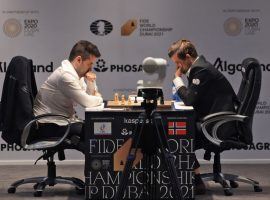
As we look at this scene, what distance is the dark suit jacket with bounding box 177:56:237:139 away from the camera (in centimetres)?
511

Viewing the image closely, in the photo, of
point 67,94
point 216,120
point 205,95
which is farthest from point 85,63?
point 216,120

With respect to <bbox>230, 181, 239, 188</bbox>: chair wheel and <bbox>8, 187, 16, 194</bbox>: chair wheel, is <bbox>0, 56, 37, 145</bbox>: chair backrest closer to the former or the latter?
<bbox>8, 187, 16, 194</bbox>: chair wheel

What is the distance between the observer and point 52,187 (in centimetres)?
545

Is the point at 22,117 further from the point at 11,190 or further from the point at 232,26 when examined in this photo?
the point at 232,26

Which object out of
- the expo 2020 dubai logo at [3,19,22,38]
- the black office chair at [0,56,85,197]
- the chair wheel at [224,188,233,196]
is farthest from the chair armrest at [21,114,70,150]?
the expo 2020 dubai logo at [3,19,22,38]

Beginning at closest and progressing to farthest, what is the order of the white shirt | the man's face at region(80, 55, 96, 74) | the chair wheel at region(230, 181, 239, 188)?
the white shirt, the man's face at region(80, 55, 96, 74), the chair wheel at region(230, 181, 239, 188)

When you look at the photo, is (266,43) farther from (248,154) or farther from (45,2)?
(45,2)

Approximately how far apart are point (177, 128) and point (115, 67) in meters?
2.04

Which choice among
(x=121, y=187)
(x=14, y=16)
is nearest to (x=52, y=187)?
(x=121, y=187)

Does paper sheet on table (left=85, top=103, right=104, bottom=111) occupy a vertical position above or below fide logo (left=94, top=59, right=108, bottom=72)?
below

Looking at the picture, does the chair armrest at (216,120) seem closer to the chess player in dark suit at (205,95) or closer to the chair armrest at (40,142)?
the chess player in dark suit at (205,95)

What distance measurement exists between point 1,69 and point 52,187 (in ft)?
5.66

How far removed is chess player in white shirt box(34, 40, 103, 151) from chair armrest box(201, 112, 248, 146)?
86cm

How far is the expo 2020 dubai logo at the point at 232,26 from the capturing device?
6.59 metres
